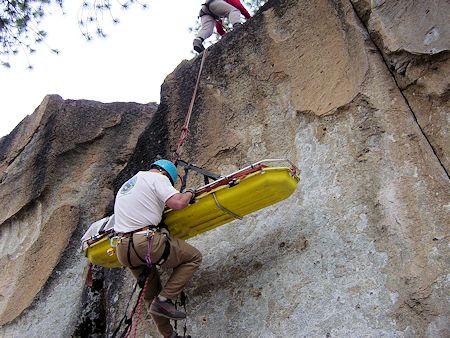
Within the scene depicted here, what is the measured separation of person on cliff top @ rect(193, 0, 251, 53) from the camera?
24.7 ft

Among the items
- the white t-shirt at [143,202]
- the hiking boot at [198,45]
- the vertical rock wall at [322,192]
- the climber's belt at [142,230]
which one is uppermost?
the hiking boot at [198,45]

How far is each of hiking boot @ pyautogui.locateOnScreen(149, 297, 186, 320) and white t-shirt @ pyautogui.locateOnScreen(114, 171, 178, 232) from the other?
614 mm

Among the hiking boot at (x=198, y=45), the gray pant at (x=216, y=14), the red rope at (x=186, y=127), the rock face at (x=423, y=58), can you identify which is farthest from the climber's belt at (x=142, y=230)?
the gray pant at (x=216, y=14)

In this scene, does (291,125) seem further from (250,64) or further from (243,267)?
(243,267)

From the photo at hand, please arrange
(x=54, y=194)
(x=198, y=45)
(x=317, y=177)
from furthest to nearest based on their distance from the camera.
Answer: (x=54, y=194) < (x=198, y=45) < (x=317, y=177)

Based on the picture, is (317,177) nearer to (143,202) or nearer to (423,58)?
(423,58)

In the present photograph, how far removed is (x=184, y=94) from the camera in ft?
21.8

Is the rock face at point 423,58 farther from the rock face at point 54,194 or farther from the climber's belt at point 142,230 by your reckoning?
the rock face at point 54,194

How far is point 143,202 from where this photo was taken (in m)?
4.35

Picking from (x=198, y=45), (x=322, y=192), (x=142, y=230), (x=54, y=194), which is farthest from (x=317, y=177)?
(x=54, y=194)

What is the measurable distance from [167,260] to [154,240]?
0.22 meters

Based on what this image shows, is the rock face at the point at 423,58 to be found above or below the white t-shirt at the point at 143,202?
below

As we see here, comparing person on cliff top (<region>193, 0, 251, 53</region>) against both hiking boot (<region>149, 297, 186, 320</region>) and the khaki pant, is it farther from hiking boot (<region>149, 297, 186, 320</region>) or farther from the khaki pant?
hiking boot (<region>149, 297, 186, 320</region>)

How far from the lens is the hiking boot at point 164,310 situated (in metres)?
4.23
